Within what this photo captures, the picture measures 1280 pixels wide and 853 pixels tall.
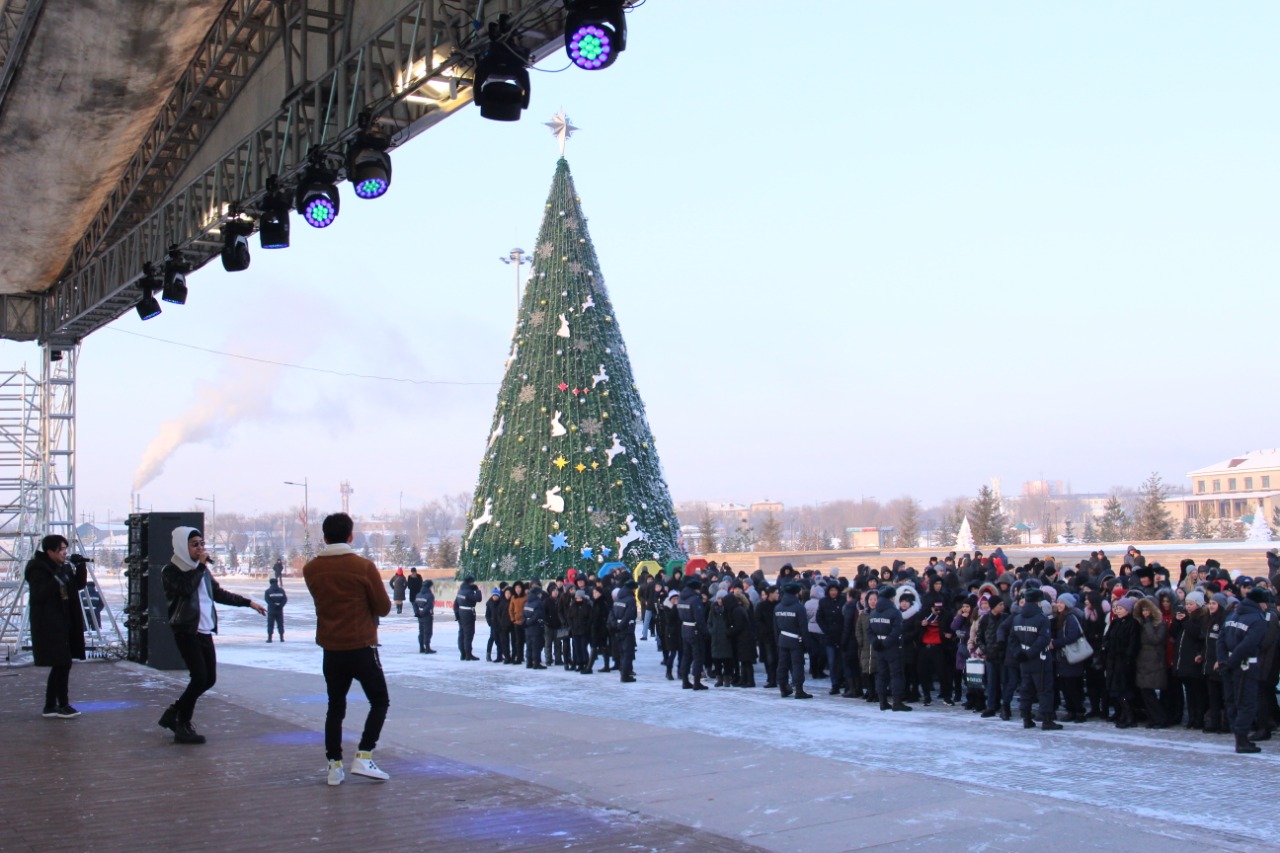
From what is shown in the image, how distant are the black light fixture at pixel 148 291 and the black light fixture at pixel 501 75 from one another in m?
9.44

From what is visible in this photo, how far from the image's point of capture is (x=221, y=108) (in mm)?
15281

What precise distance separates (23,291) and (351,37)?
13.3m

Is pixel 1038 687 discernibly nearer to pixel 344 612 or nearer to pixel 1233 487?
pixel 344 612

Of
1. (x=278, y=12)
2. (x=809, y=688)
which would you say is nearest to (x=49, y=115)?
(x=278, y=12)

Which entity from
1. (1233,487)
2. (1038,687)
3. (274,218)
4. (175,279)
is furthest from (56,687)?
(1233,487)

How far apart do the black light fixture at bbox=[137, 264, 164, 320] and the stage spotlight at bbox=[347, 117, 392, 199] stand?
7.02 m

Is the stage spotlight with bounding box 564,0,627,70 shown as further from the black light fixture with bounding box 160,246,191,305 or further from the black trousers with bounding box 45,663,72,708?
the black light fixture with bounding box 160,246,191,305

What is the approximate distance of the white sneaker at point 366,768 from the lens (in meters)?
7.50

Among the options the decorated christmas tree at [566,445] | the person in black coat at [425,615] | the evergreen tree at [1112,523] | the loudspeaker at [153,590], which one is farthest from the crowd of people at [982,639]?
the evergreen tree at [1112,523]

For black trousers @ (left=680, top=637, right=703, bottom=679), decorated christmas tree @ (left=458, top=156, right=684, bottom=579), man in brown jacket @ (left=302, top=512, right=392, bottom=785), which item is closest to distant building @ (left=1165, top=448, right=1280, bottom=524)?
decorated christmas tree @ (left=458, top=156, right=684, bottom=579)

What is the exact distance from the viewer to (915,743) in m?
10.2

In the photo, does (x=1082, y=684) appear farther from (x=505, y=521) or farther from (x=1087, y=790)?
(x=505, y=521)

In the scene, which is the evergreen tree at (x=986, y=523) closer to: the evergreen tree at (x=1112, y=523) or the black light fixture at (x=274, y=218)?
the evergreen tree at (x=1112, y=523)

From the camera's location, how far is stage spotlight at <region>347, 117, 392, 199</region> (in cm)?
1172
